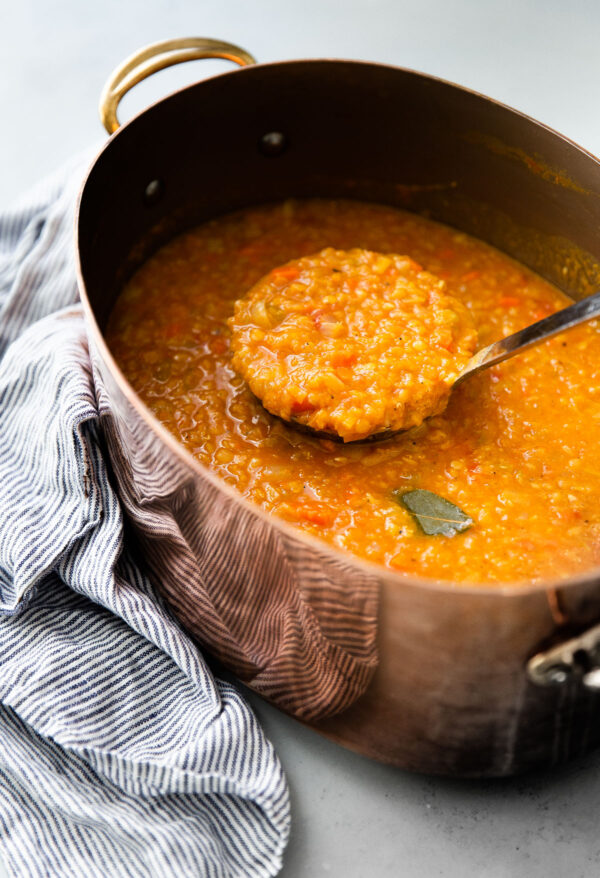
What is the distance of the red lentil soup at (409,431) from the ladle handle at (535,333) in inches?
4.9

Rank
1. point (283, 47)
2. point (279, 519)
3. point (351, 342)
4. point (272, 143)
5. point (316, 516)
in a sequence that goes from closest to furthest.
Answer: point (279, 519)
point (316, 516)
point (351, 342)
point (272, 143)
point (283, 47)

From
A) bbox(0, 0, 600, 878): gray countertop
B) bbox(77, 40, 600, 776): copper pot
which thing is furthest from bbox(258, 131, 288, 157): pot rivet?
bbox(0, 0, 600, 878): gray countertop

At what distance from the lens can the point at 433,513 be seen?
191 centimetres

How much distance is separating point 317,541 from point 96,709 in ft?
2.04

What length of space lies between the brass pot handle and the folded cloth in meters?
0.52

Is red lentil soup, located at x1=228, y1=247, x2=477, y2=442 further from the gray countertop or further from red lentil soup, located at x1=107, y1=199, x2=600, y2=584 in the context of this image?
the gray countertop

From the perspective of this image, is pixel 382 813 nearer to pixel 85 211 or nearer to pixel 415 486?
pixel 415 486

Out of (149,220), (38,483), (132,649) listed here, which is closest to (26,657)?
(132,649)

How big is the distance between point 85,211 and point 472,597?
3.55 ft

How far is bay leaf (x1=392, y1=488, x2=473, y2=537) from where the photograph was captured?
189 centimetres

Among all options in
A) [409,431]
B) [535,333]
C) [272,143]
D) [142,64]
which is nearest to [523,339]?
[535,333]

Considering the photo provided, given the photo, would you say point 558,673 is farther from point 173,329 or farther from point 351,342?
point 173,329

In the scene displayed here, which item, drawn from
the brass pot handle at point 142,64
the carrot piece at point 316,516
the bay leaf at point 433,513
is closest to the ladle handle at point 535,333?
the bay leaf at point 433,513

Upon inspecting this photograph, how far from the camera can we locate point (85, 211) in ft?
6.47
